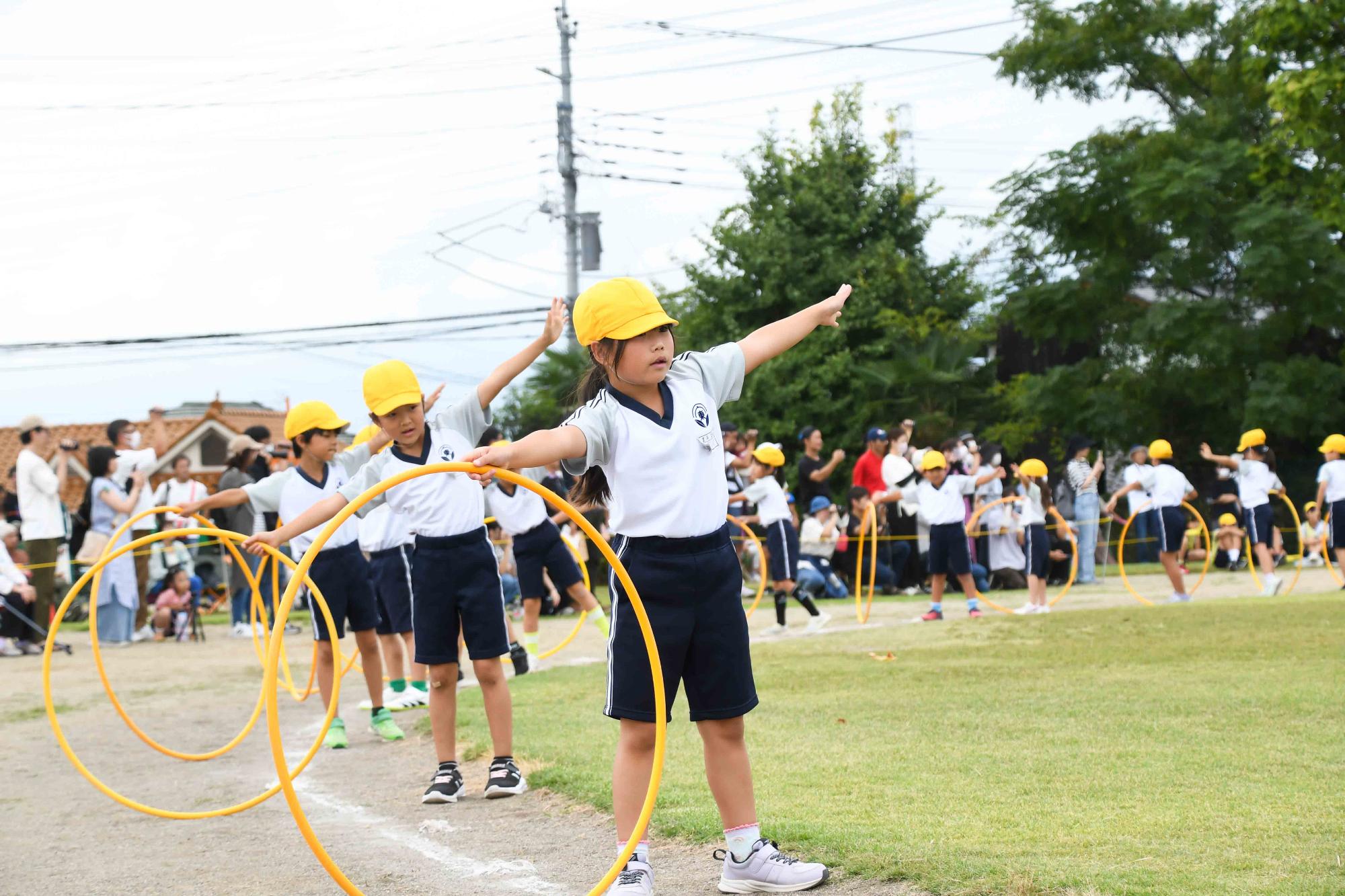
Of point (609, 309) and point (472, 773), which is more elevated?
point (609, 309)

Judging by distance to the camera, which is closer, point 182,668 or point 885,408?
point 182,668

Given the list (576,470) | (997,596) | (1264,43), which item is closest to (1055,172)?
(997,596)

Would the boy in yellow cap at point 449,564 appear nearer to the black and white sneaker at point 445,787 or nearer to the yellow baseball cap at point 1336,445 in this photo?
the black and white sneaker at point 445,787

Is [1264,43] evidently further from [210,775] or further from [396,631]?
[210,775]

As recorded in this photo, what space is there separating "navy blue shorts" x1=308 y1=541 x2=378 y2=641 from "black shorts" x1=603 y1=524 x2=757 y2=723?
4004 mm

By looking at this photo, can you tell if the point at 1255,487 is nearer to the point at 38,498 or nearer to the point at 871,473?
the point at 871,473

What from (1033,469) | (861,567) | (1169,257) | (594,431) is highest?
(1169,257)

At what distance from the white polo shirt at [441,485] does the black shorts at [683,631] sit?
2.27 m

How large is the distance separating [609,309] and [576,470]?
54 cm

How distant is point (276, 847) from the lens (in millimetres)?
5781

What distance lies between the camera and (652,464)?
14.7ft

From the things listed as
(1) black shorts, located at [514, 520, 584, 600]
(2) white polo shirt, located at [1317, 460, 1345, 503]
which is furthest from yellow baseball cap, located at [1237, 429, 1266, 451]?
(1) black shorts, located at [514, 520, 584, 600]

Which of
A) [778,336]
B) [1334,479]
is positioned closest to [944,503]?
[1334,479]

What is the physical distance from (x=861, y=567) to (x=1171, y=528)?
3856mm
